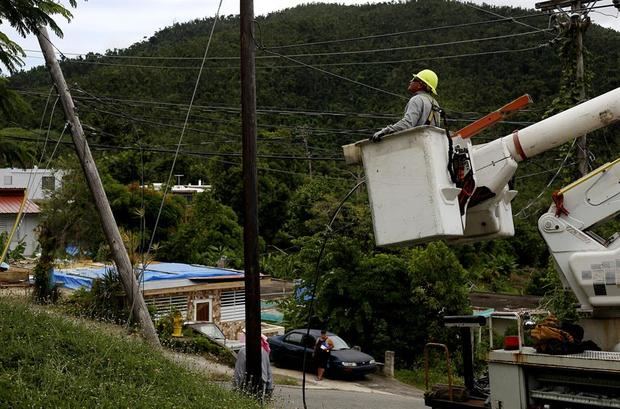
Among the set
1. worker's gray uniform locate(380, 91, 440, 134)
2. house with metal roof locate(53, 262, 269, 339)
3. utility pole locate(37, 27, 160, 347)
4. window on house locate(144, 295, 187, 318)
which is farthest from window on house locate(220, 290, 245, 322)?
worker's gray uniform locate(380, 91, 440, 134)

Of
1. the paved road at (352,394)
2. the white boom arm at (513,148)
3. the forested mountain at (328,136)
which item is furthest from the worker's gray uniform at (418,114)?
the paved road at (352,394)

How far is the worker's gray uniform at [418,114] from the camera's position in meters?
6.46

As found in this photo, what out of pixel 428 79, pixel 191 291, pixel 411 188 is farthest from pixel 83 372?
pixel 191 291

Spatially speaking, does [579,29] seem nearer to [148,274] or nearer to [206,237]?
[148,274]

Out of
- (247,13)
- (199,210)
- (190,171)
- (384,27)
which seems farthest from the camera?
(384,27)

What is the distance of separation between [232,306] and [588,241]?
18552mm

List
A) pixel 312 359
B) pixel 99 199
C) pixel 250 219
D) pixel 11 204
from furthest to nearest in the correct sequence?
1. pixel 11 204
2. pixel 312 359
3. pixel 99 199
4. pixel 250 219

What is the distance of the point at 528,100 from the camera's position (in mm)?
6910

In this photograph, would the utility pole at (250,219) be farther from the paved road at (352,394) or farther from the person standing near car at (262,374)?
the paved road at (352,394)

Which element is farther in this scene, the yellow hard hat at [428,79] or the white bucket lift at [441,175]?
the yellow hard hat at [428,79]

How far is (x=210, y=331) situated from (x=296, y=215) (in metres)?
16.0

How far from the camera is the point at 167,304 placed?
22.7m

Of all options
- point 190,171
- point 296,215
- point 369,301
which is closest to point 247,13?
point 369,301

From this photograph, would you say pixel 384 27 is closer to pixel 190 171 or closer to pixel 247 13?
pixel 190 171
